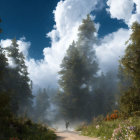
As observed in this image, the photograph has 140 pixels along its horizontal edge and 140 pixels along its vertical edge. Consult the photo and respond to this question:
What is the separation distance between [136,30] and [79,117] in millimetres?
21486

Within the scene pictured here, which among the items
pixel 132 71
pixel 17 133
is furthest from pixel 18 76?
pixel 132 71

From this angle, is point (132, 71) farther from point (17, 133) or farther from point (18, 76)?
point (18, 76)

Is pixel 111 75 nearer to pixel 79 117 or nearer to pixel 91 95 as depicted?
pixel 91 95

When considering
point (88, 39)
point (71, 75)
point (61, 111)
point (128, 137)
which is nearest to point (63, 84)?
point (71, 75)

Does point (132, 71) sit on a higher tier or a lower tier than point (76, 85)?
lower

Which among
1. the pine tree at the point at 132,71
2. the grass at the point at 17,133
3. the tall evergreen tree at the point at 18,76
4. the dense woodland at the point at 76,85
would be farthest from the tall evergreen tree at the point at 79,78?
the pine tree at the point at 132,71

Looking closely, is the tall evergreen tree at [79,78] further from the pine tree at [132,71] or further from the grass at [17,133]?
the pine tree at [132,71]

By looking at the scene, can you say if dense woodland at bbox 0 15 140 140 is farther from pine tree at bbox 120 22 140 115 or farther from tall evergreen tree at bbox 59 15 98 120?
pine tree at bbox 120 22 140 115

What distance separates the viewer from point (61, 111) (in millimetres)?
29156

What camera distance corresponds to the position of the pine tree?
879 cm

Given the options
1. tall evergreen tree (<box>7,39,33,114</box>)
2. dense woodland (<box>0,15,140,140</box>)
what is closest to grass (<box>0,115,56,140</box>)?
dense woodland (<box>0,15,140,140</box>)

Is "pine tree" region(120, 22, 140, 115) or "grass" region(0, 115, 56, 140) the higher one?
"pine tree" region(120, 22, 140, 115)

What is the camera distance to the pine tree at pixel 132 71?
8.79m

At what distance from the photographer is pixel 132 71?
32.0 ft
